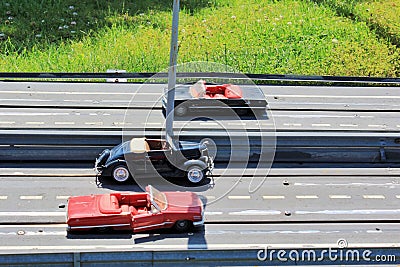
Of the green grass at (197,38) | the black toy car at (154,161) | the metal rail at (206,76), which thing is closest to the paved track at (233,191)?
the black toy car at (154,161)

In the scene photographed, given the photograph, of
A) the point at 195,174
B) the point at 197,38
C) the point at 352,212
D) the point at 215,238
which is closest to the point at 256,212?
the point at 215,238

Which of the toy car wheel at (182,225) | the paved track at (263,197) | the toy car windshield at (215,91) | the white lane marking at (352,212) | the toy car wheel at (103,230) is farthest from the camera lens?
the toy car windshield at (215,91)

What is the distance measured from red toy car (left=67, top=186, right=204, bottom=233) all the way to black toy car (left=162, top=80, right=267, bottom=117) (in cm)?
616

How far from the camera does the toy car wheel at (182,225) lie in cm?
1462

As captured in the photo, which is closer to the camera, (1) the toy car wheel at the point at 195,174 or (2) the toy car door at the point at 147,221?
(2) the toy car door at the point at 147,221

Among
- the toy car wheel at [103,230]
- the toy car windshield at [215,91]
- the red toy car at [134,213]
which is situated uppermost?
the toy car windshield at [215,91]

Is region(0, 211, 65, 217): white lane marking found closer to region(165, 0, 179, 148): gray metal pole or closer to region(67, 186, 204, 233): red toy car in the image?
region(67, 186, 204, 233): red toy car

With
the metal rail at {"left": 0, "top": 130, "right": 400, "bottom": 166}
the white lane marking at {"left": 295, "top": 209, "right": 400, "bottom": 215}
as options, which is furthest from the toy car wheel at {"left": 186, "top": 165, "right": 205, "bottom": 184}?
the white lane marking at {"left": 295, "top": 209, "right": 400, "bottom": 215}

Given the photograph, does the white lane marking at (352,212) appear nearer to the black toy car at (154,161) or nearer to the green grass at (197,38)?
the black toy car at (154,161)

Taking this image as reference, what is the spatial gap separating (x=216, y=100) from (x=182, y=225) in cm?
724

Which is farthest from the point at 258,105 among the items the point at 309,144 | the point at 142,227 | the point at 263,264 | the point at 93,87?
the point at 263,264

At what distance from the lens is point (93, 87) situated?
2372 cm

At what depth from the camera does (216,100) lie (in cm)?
2112

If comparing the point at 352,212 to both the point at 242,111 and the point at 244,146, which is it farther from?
the point at 242,111
